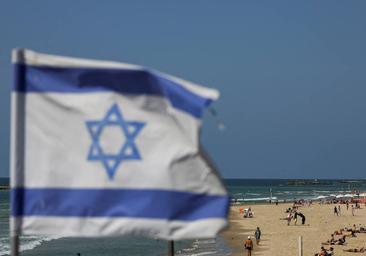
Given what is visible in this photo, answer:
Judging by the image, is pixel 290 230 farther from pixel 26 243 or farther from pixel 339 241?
pixel 26 243

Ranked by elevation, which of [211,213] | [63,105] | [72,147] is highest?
[63,105]

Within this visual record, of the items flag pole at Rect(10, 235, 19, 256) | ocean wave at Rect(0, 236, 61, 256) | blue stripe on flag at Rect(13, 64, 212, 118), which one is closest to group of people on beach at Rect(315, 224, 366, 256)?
ocean wave at Rect(0, 236, 61, 256)

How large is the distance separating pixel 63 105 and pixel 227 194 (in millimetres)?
1480

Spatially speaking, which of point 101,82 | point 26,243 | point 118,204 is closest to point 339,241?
point 26,243

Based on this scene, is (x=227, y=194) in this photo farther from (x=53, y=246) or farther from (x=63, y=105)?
(x=53, y=246)

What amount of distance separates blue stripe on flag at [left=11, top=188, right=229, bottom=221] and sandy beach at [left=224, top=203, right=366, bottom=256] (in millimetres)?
18513

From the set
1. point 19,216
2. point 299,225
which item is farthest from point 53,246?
point 19,216

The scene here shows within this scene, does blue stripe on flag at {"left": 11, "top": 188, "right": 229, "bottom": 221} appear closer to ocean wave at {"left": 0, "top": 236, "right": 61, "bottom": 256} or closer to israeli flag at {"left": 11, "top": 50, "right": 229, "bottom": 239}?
israeli flag at {"left": 11, "top": 50, "right": 229, "bottom": 239}

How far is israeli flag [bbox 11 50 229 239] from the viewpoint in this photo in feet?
17.8

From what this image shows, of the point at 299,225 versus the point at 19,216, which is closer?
the point at 19,216

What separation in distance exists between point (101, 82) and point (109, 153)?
57cm

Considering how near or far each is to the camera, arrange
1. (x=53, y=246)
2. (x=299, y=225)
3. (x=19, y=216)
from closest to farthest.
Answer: (x=19, y=216) → (x=53, y=246) → (x=299, y=225)

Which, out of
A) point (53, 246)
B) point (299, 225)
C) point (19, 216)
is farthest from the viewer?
point (299, 225)

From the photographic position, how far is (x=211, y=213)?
5461 mm
